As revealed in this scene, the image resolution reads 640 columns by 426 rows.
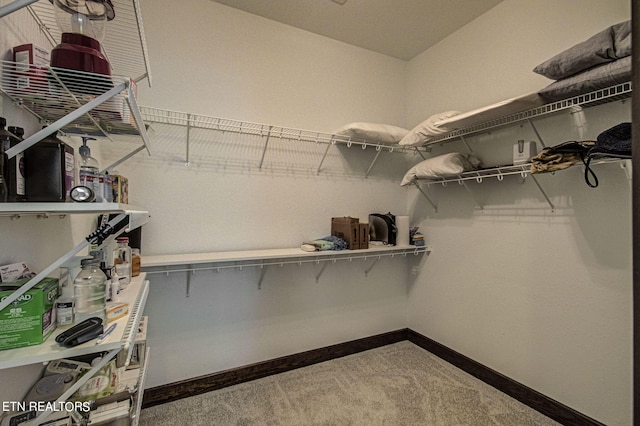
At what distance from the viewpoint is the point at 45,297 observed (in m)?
0.73

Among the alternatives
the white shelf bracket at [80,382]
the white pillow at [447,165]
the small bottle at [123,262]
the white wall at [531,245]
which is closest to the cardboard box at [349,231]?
the white pillow at [447,165]

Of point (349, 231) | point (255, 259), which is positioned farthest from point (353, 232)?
point (255, 259)

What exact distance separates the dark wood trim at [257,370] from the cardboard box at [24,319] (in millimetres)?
1387

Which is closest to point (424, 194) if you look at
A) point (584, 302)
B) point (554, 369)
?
point (584, 302)

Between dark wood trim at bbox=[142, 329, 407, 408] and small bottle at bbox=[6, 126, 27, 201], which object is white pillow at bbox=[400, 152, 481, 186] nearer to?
dark wood trim at bbox=[142, 329, 407, 408]

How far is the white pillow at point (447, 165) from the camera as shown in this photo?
1945 mm

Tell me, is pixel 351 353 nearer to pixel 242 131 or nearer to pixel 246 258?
pixel 246 258

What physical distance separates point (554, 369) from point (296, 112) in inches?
95.9

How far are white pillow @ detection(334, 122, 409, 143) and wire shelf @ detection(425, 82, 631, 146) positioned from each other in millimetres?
381

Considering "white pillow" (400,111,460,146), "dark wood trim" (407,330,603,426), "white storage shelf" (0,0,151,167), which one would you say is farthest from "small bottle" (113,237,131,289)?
"dark wood trim" (407,330,603,426)

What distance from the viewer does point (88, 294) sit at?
82cm

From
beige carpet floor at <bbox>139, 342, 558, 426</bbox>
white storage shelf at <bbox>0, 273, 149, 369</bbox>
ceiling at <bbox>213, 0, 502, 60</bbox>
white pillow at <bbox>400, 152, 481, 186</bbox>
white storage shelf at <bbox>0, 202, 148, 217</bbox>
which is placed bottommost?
beige carpet floor at <bbox>139, 342, 558, 426</bbox>

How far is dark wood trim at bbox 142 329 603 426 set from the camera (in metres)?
1.67

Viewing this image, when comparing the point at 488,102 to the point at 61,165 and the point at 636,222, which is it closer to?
the point at 636,222
